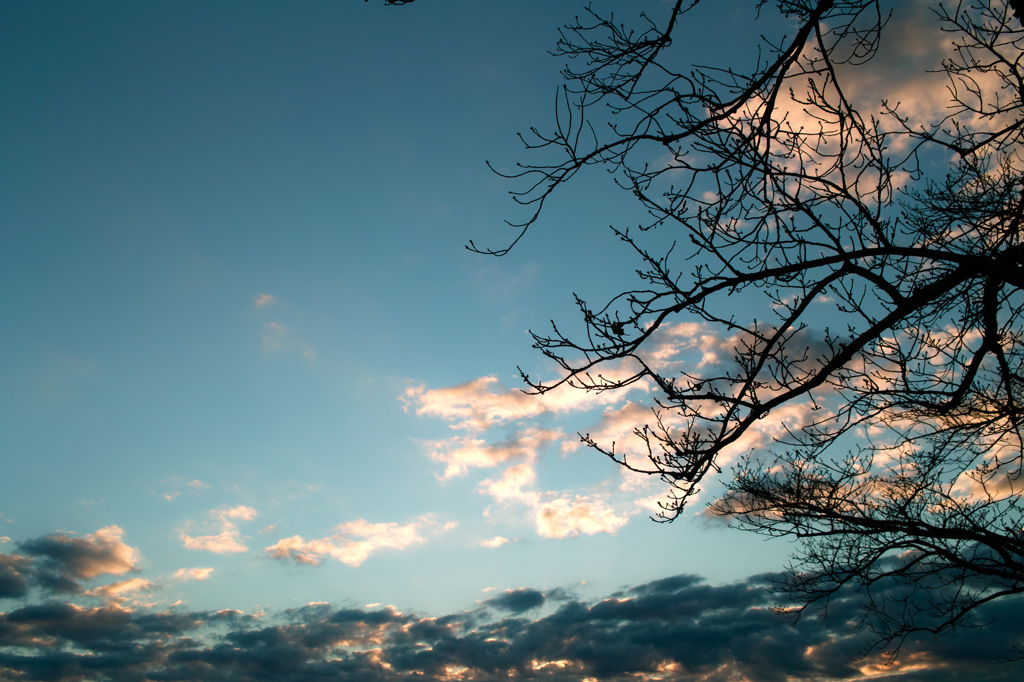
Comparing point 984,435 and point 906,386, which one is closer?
point 906,386

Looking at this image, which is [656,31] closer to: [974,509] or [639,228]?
[639,228]

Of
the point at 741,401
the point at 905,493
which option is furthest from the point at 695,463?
the point at 905,493

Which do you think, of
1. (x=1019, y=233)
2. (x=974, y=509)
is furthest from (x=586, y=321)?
(x=974, y=509)

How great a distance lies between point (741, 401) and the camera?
4.23 metres

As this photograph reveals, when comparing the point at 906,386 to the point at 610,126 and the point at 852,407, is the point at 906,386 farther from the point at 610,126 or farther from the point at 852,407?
the point at 610,126

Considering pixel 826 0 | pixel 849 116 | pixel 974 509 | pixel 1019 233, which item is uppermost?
pixel 826 0

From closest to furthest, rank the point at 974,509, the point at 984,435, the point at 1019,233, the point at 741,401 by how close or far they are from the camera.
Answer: the point at 741,401, the point at 1019,233, the point at 984,435, the point at 974,509

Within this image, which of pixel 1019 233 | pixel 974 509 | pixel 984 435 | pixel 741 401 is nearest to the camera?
pixel 741 401

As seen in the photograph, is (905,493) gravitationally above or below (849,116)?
below

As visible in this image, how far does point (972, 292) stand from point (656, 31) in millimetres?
3295

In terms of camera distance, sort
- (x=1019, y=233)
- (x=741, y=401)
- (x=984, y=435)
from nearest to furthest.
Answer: (x=741, y=401) < (x=1019, y=233) < (x=984, y=435)

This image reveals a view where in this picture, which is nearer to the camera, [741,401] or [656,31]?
[741,401]

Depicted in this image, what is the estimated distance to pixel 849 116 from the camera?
172 inches

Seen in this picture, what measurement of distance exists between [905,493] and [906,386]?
3333mm
